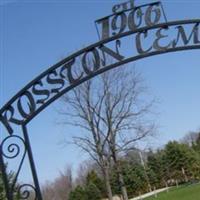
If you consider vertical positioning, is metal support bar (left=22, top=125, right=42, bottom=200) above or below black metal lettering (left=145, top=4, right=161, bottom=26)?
below

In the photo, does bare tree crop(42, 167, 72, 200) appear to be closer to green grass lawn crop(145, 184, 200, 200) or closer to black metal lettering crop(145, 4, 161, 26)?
green grass lawn crop(145, 184, 200, 200)

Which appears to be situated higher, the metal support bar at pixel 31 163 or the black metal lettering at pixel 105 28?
the black metal lettering at pixel 105 28

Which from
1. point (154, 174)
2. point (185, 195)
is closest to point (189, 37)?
point (185, 195)

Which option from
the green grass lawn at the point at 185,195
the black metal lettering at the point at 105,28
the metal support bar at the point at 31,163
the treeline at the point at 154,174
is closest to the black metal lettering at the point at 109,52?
the black metal lettering at the point at 105,28

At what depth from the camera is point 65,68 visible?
6.47 m

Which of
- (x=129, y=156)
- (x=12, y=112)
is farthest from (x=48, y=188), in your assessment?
(x=12, y=112)

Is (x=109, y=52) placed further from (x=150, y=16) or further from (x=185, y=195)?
(x=185, y=195)

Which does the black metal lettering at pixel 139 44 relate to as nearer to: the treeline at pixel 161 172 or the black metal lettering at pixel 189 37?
the black metal lettering at pixel 189 37

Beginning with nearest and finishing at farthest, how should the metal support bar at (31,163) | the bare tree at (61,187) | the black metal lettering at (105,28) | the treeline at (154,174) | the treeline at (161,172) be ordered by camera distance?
the metal support bar at (31,163) < the black metal lettering at (105,28) < the treeline at (154,174) < the treeline at (161,172) < the bare tree at (61,187)

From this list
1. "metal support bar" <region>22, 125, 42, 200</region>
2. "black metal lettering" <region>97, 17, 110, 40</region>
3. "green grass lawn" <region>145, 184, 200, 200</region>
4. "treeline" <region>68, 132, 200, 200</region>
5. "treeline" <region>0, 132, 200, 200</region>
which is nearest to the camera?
"metal support bar" <region>22, 125, 42, 200</region>

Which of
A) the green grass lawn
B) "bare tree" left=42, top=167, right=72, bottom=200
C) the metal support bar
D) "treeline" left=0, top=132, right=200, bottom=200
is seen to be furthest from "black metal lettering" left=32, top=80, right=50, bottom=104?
"bare tree" left=42, top=167, right=72, bottom=200

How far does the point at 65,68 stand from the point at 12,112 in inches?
32.9

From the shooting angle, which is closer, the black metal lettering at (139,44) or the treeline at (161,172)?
the black metal lettering at (139,44)

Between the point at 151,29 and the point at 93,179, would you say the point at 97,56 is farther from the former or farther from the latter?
the point at 93,179
